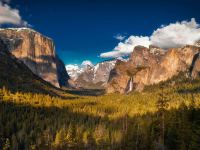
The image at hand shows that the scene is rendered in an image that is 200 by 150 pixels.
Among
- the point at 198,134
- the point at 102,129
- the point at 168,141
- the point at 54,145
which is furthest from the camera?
the point at 102,129

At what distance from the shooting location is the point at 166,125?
96438mm

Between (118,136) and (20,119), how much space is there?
66282 millimetres

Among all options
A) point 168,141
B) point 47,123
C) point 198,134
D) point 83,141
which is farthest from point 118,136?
point 198,134

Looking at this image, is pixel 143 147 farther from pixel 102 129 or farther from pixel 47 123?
pixel 47 123

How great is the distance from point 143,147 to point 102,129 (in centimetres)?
9834

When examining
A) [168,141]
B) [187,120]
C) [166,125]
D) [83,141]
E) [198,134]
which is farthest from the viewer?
[83,141]

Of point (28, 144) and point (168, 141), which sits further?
point (28, 144)

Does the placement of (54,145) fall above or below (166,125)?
below

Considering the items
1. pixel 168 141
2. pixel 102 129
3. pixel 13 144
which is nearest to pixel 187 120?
pixel 168 141

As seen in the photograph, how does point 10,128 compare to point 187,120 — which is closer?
point 187,120

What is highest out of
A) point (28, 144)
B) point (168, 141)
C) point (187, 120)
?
point (187, 120)

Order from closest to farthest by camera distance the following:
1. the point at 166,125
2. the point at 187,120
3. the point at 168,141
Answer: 1. the point at 187,120
2. the point at 168,141
3. the point at 166,125

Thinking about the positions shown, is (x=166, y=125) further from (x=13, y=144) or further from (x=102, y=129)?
(x=102, y=129)

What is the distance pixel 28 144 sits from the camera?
6107 inches
